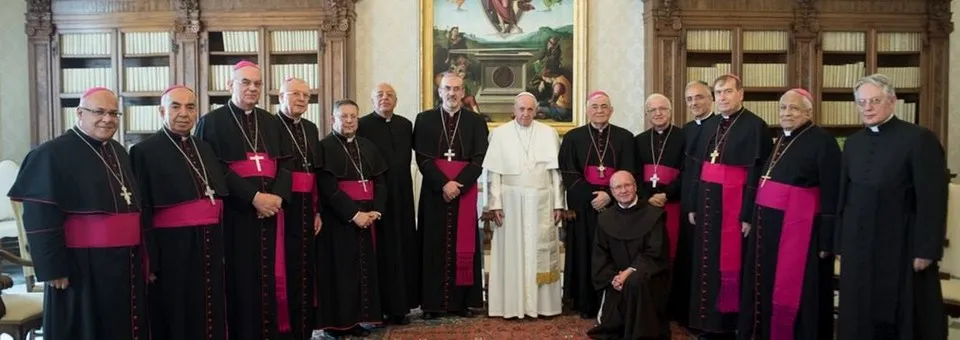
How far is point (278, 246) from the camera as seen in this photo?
3998 millimetres

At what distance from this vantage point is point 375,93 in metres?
4.91

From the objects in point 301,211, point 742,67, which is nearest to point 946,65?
point 742,67

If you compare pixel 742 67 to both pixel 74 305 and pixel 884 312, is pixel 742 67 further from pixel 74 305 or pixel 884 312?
pixel 74 305

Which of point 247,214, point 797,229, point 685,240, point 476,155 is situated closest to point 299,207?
point 247,214

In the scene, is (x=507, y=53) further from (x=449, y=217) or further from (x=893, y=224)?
(x=893, y=224)

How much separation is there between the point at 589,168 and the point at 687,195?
0.71 meters

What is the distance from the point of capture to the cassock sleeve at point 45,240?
111 inches

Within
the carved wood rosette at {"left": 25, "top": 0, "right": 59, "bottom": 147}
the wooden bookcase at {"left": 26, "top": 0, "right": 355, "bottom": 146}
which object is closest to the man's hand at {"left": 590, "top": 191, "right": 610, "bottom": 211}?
the wooden bookcase at {"left": 26, "top": 0, "right": 355, "bottom": 146}

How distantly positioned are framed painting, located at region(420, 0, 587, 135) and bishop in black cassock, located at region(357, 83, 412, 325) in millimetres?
2514

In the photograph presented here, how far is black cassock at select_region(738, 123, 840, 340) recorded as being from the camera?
3777 mm

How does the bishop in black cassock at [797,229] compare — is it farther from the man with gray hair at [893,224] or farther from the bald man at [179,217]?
the bald man at [179,217]

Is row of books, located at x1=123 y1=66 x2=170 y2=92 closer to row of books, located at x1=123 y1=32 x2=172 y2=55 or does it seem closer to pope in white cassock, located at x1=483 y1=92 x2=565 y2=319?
row of books, located at x1=123 y1=32 x2=172 y2=55

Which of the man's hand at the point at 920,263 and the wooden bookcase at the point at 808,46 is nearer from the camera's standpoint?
the man's hand at the point at 920,263

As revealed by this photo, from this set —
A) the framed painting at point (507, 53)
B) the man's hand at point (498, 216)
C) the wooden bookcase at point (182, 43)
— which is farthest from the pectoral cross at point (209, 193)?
the framed painting at point (507, 53)
